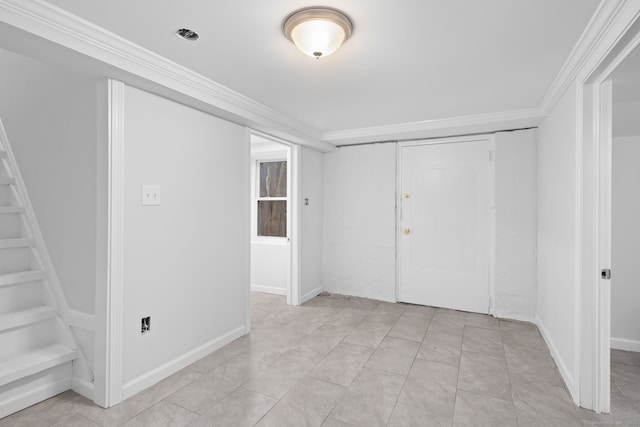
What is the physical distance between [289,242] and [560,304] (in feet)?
9.22

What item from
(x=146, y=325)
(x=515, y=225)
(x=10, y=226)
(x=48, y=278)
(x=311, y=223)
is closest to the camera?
(x=146, y=325)

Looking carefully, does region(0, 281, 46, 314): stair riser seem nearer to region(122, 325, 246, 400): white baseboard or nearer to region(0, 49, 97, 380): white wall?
region(0, 49, 97, 380): white wall

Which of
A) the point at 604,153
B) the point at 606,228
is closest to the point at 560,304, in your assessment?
the point at 606,228

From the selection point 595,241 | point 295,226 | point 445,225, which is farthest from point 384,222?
point 595,241

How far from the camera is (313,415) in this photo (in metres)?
2.00

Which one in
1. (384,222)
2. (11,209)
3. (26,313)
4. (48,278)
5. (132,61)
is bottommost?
(26,313)

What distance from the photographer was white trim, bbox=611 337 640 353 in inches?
114

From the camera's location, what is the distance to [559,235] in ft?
8.49

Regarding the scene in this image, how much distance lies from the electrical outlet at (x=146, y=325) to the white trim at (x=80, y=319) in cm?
28

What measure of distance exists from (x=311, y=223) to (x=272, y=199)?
0.89 m

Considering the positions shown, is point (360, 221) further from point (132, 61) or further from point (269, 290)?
point (132, 61)

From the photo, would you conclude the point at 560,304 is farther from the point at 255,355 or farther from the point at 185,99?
the point at 185,99

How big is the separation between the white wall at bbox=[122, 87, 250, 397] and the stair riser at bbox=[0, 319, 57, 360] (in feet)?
2.17

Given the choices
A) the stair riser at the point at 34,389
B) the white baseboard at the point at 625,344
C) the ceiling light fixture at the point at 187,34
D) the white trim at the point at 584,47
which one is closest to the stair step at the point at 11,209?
the stair riser at the point at 34,389
